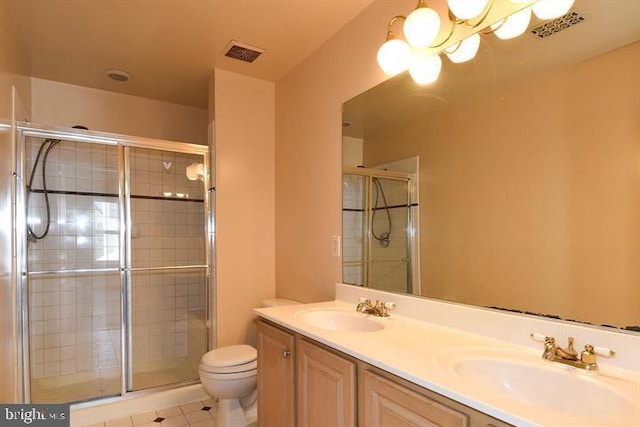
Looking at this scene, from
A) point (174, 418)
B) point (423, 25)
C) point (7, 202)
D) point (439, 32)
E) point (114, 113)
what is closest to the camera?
point (423, 25)

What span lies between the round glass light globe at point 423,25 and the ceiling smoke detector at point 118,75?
2293 millimetres

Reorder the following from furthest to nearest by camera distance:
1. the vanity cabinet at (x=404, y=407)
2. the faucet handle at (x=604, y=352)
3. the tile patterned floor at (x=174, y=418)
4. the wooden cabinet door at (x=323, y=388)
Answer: the tile patterned floor at (x=174, y=418) → the wooden cabinet door at (x=323, y=388) → the faucet handle at (x=604, y=352) → the vanity cabinet at (x=404, y=407)

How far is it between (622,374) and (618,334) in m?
0.10

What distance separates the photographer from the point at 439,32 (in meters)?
1.65

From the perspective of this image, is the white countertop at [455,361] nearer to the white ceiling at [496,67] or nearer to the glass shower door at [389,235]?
the glass shower door at [389,235]

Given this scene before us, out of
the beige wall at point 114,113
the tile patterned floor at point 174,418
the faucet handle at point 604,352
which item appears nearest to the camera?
the faucet handle at point 604,352

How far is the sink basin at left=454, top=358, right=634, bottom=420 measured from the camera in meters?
0.90

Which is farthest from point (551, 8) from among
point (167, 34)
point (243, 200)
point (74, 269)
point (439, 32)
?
point (74, 269)

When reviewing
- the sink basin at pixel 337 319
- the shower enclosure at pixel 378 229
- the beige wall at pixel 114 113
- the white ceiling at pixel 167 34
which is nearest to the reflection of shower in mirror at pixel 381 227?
the shower enclosure at pixel 378 229

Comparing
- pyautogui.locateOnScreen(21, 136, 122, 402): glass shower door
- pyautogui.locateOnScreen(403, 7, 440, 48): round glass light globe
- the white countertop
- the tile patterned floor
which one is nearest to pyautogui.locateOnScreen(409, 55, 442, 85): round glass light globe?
pyautogui.locateOnScreen(403, 7, 440, 48): round glass light globe

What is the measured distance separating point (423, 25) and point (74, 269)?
2996mm

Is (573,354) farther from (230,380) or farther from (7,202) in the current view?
(7,202)

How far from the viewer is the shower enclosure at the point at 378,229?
181 centimetres

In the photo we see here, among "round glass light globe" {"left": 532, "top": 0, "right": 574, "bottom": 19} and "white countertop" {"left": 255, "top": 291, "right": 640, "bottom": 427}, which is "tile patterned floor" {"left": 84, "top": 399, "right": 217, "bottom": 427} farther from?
"round glass light globe" {"left": 532, "top": 0, "right": 574, "bottom": 19}
